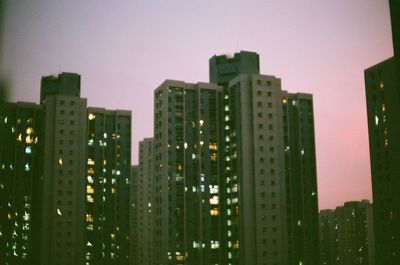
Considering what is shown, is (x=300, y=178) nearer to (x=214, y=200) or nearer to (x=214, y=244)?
(x=214, y=200)

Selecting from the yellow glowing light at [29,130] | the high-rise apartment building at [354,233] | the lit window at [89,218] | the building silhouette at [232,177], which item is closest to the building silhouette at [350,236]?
the high-rise apartment building at [354,233]

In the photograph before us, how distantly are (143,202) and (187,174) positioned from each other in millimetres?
38164

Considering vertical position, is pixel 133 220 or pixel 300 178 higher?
pixel 300 178

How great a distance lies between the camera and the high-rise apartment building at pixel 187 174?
6319cm

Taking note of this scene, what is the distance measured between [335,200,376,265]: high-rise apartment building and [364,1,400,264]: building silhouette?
5326 cm

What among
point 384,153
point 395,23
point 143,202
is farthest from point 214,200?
point 395,23

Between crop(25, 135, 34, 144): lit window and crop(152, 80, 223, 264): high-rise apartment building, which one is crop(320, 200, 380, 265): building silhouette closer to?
crop(152, 80, 223, 264): high-rise apartment building

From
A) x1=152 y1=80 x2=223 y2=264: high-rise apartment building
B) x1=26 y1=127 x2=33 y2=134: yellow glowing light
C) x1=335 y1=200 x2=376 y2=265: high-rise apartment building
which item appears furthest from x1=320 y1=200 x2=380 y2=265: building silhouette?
x1=26 y1=127 x2=33 y2=134: yellow glowing light

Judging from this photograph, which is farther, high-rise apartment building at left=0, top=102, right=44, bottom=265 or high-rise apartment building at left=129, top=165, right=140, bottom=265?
high-rise apartment building at left=129, top=165, right=140, bottom=265

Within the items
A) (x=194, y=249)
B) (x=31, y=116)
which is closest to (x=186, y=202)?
(x=194, y=249)

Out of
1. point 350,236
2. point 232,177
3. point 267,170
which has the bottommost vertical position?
point 350,236

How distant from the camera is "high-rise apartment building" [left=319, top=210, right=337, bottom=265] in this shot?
120 meters

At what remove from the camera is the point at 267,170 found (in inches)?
2442

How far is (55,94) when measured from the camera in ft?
244
